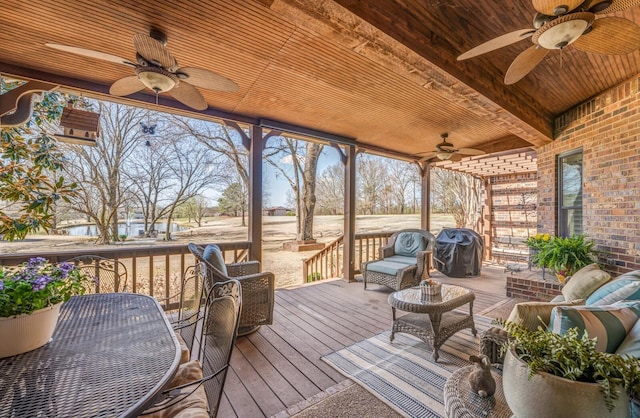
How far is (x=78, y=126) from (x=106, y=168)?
8.65 ft

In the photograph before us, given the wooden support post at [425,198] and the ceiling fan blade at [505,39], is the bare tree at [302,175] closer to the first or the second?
the wooden support post at [425,198]

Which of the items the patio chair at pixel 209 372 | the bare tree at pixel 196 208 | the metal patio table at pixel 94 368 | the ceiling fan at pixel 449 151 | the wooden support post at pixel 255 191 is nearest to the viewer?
the metal patio table at pixel 94 368

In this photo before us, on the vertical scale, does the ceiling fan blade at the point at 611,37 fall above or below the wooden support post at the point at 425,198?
above

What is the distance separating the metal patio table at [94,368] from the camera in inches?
37.1

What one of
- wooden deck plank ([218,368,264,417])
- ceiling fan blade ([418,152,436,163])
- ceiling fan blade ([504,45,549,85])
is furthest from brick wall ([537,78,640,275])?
wooden deck plank ([218,368,264,417])

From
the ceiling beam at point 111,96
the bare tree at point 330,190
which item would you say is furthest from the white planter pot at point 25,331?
the bare tree at point 330,190

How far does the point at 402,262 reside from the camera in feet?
15.4

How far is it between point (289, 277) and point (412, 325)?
4.95 metres

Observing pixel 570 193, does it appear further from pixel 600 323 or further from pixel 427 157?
pixel 600 323

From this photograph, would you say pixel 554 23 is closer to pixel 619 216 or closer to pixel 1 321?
pixel 619 216

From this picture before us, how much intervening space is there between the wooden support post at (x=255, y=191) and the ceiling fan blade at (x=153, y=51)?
2.02 metres

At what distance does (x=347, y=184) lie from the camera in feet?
17.9

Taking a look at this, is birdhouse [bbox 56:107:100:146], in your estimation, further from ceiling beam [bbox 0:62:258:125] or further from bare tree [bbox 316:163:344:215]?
bare tree [bbox 316:163:344:215]

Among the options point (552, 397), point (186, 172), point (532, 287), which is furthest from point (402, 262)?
point (186, 172)
